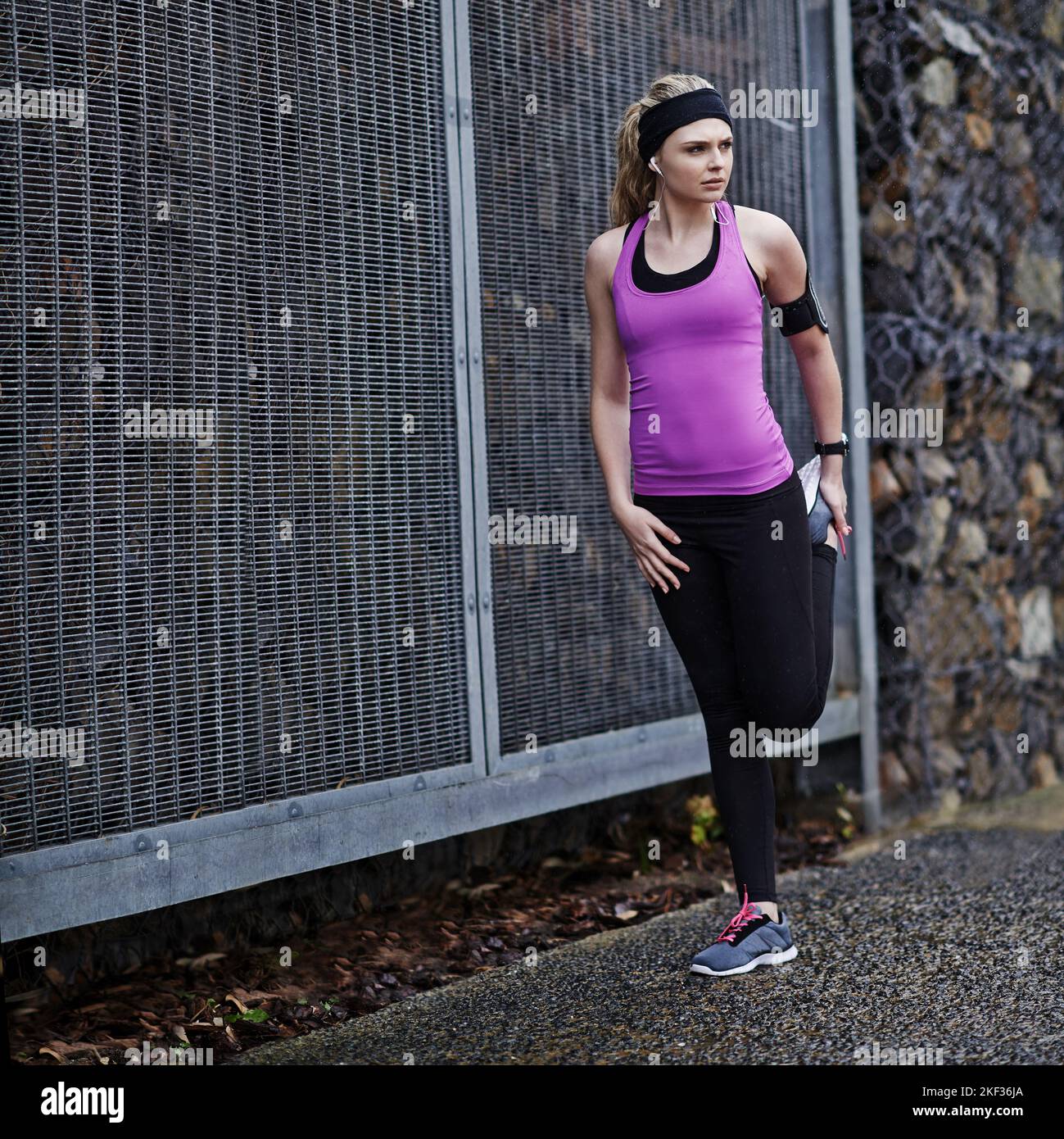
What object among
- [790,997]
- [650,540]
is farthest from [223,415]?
[790,997]

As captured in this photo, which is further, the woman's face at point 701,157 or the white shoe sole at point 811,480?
the white shoe sole at point 811,480

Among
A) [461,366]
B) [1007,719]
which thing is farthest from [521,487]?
[1007,719]

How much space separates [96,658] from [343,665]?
650mm

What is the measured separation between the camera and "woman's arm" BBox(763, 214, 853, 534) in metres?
3.23

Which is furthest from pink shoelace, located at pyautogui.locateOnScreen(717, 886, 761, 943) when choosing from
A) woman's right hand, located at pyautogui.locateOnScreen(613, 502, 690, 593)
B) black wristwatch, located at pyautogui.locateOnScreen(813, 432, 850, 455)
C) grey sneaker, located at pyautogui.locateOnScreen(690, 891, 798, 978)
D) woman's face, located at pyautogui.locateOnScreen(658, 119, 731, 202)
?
woman's face, located at pyautogui.locateOnScreen(658, 119, 731, 202)

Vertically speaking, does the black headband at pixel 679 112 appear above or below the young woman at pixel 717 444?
above

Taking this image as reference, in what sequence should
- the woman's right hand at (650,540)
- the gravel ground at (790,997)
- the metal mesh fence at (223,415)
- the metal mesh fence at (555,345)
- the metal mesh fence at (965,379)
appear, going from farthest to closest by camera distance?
1. the metal mesh fence at (965,379)
2. the metal mesh fence at (555,345)
3. the woman's right hand at (650,540)
4. the metal mesh fence at (223,415)
5. the gravel ground at (790,997)

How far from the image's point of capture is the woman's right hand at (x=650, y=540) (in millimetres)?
3213

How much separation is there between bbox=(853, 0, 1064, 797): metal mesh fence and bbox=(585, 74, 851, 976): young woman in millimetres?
1714

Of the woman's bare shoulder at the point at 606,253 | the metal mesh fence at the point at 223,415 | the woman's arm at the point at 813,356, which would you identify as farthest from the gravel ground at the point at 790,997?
the woman's bare shoulder at the point at 606,253

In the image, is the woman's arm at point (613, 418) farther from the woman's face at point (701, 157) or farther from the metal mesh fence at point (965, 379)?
the metal mesh fence at point (965, 379)

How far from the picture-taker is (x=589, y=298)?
3305 mm

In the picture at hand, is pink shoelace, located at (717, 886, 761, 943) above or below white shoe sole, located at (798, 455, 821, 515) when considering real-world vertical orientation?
below

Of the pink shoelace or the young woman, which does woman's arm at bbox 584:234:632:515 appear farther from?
the pink shoelace
